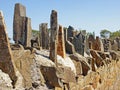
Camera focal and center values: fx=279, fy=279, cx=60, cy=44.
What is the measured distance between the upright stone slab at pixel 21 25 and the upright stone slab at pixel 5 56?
12.0 ft

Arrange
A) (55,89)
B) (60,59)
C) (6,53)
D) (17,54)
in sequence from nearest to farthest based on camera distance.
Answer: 1. (6,53)
2. (17,54)
3. (55,89)
4. (60,59)

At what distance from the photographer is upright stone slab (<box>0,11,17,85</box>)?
5.27 m

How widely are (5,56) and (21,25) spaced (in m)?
3.85

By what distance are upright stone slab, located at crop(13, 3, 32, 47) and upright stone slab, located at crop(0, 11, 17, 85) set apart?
3.66 m

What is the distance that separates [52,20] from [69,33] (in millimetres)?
7682

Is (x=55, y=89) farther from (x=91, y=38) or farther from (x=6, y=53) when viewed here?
(x=91, y=38)

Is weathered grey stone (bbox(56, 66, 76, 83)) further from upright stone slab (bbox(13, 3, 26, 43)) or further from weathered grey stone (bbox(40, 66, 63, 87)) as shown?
upright stone slab (bbox(13, 3, 26, 43))

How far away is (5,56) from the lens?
5387mm

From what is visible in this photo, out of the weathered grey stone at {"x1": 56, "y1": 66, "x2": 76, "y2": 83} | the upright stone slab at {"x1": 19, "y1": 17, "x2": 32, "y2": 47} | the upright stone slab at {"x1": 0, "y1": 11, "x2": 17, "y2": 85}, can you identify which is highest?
the upright stone slab at {"x1": 19, "y1": 17, "x2": 32, "y2": 47}

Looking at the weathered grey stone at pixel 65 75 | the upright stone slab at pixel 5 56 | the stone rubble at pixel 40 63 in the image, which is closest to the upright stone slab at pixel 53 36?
the stone rubble at pixel 40 63

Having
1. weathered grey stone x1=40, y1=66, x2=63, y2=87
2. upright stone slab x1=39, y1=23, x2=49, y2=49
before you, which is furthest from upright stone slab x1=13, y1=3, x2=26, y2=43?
weathered grey stone x1=40, y1=66, x2=63, y2=87

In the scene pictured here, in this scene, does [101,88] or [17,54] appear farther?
[101,88]

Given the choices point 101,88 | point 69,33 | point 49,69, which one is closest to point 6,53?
point 49,69

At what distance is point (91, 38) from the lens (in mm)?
20188
